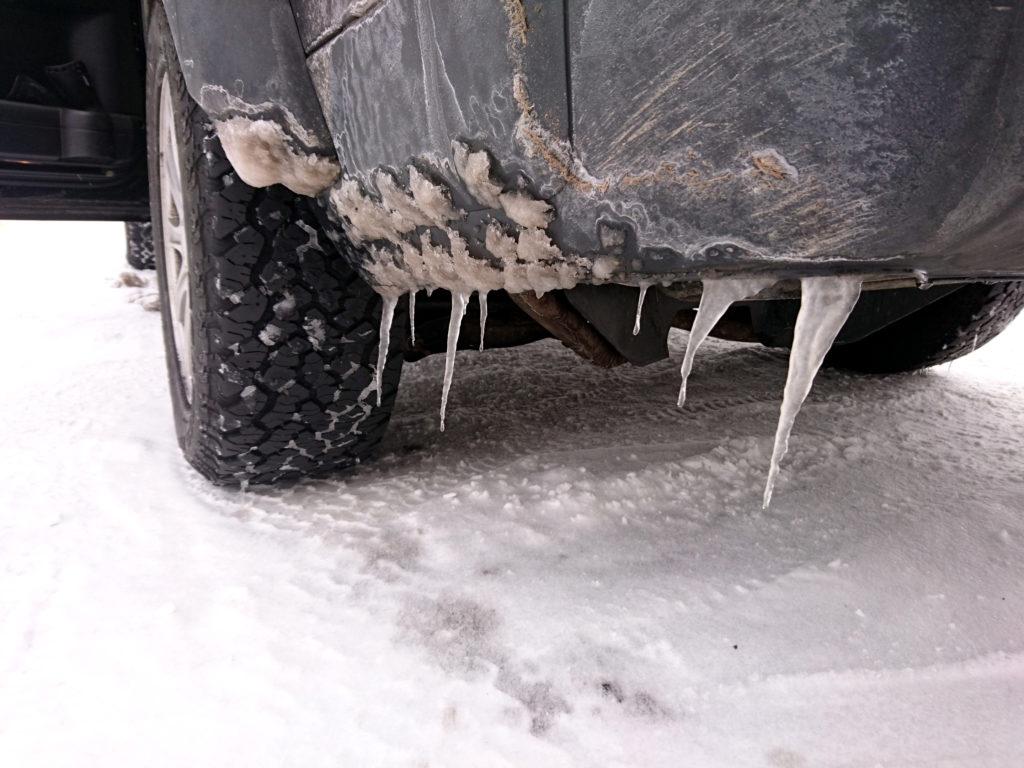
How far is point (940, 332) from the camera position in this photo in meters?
2.22

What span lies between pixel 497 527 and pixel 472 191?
2.22ft

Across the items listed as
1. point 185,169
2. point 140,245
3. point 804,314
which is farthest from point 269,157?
point 140,245

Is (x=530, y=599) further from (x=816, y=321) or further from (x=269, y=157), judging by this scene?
(x=269, y=157)

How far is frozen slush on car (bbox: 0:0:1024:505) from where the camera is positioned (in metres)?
0.59

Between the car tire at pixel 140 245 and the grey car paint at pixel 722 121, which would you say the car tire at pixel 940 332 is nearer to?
the grey car paint at pixel 722 121

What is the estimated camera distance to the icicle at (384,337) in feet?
4.19

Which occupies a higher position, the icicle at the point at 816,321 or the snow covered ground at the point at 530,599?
the icicle at the point at 816,321

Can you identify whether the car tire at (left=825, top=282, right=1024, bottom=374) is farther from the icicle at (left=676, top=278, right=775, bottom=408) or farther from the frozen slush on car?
the icicle at (left=676, top=278, right=775, bottom=408)

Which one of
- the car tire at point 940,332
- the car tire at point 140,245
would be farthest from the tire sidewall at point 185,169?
the car tire at point 140,245

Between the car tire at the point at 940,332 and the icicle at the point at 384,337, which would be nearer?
the icicle at the point at 384,337

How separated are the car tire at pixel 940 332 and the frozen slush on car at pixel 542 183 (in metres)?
0.70

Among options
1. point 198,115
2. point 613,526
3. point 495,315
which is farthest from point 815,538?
point 198,115

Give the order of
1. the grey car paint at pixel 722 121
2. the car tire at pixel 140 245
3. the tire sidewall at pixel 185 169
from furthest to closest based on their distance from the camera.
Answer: the car tire at pixel 140 245 < the tire sidewall at pixel 185 169 < the grey car paint at pixel 722 121

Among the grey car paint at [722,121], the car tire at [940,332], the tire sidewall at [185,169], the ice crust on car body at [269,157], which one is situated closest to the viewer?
the grey car paint at [722,121]
